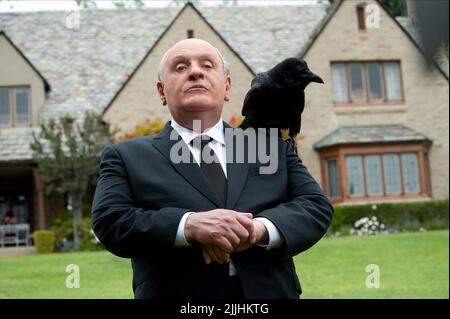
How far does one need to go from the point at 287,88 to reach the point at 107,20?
2576 centimetres

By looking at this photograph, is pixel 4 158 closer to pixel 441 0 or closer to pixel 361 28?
pixel 361 28

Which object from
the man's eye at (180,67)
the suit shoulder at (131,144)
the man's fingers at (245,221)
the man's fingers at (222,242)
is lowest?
the man's fingers at (222,242)

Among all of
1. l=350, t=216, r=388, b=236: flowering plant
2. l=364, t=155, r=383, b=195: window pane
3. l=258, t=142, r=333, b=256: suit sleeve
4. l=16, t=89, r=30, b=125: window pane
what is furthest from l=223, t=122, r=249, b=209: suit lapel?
l=16, t=89, r=30, b=125: window pane

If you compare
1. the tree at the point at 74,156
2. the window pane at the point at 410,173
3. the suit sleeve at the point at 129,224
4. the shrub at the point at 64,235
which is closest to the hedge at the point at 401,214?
the window pane at the point at 410,173

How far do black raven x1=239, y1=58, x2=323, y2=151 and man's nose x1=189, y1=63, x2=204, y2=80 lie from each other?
0.86ft

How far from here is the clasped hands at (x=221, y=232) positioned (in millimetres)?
1763

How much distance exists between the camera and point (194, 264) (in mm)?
1972

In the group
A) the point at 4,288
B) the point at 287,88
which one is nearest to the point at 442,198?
the point at 4,288

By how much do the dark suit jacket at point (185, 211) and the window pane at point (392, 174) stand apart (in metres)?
22.1

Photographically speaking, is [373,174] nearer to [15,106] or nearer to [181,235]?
[15,106]

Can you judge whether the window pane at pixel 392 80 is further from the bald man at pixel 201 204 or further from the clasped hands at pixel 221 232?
the clasped hands at pixel 221 232

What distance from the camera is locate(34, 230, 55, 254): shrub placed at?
64.8 ft

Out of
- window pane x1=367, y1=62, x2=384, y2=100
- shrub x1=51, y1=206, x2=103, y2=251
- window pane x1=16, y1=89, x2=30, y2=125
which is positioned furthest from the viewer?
window pane x1=367, y1=62, x2=384, y2=100

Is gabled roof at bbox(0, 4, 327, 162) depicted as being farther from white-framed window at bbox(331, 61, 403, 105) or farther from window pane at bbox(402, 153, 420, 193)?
window pane at bbox(402, 153, 420, 193)
